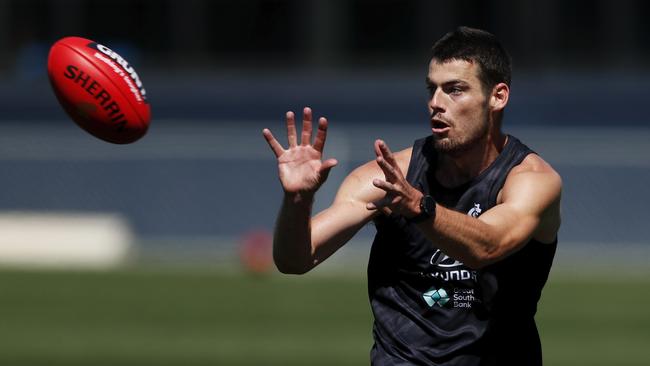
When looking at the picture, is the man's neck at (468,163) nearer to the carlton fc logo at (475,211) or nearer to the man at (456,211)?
the man at (456,211)

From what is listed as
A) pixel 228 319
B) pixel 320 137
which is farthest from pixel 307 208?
pixel 228 319

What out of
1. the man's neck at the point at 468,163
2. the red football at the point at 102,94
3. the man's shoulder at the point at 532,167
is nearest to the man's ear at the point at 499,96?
the man's neck at the point at 468,163

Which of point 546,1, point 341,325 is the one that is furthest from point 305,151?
point 546,1

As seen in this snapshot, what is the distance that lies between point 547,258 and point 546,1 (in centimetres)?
1833

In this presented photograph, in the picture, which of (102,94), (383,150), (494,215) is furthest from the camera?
(102,94)

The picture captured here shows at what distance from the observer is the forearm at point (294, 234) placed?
5.78 meters

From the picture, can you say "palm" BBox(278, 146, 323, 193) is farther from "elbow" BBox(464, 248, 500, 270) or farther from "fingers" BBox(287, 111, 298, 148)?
"elbow" BBox(464, 248, 500, 270)

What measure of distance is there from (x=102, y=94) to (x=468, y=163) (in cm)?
178

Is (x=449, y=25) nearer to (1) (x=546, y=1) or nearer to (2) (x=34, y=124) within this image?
(1) (x=546, y=1)

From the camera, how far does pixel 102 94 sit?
21.8 feet

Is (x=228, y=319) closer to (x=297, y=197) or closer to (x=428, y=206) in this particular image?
(x=297, y=197)

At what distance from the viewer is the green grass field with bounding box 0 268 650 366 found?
12.0 meters

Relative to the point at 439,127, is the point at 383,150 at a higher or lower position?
lower

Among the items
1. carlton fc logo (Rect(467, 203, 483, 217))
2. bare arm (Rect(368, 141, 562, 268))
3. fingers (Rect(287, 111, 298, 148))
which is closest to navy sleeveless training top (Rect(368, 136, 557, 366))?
carlton fc logo (Rect(467, 203, 483, 217))
